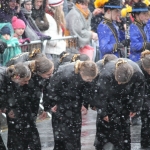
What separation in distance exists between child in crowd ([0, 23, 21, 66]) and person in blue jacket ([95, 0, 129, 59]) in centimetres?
141

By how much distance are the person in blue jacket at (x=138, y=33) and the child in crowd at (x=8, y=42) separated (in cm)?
196

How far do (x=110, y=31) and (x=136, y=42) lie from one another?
1.72ft

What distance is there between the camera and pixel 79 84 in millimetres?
9211

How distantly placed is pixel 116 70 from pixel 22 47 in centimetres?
307

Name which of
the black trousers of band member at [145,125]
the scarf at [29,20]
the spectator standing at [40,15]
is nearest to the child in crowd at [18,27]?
the scarf at [29,20]

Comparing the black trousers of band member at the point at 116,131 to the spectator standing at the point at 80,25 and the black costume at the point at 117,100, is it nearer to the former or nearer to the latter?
the black costume at the point at 117,100

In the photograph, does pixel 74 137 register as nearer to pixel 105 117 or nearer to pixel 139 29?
pixel 105 117

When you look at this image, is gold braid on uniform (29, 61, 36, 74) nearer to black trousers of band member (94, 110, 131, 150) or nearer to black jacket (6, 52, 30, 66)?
black jacket (6, 52, 30, 66)

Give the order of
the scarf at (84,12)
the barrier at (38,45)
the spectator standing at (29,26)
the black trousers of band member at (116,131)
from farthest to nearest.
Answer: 1. the scarf at (84,12)
2. the spectator standing at (29,26)
3. the barrier at (38,45)
4. the black trousers of band member at (116,131)

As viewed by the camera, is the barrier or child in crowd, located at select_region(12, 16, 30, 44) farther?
child in crowd, located at select_region(12, 16, 30, 44)

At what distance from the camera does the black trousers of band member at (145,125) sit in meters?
10.3

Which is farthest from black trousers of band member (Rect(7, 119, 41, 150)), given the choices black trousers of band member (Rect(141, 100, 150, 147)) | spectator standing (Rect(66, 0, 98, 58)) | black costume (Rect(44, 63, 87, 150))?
spectator standing (Rect(66, 0, 98, 58))

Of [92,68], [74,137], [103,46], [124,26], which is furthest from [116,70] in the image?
[124,26]

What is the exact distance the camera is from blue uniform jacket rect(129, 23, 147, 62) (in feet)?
39.2
